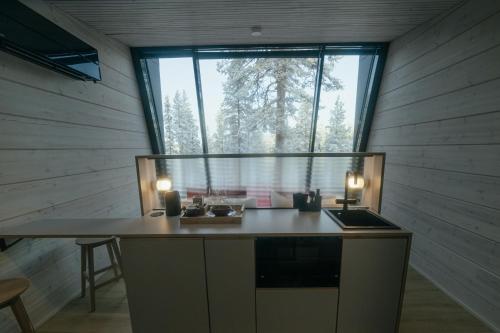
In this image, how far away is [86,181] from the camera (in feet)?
7.09

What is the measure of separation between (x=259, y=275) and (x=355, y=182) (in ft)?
3.50

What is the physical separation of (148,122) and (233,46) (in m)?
1.89

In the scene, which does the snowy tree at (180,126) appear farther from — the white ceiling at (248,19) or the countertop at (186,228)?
the countertop at (186,228)

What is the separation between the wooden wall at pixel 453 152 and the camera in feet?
5.41

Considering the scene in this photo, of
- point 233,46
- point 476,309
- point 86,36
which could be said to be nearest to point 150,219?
point 86,36

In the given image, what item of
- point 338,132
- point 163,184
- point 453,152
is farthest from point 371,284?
point 338,132

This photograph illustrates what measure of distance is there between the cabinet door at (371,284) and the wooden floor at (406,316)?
1.67ft

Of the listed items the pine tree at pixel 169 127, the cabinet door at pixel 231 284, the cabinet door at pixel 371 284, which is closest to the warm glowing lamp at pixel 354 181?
the cabinet door at pixel 371 284

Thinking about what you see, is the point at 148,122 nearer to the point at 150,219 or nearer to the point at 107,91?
the point at 107,91

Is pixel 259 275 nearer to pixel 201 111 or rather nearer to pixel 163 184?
pixel 163 184

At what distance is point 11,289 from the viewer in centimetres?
123

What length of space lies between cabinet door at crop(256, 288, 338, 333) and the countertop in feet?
1.42

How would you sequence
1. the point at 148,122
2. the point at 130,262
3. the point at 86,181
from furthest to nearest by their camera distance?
the point at 148,122, the point at 86,181, the point at 130,262

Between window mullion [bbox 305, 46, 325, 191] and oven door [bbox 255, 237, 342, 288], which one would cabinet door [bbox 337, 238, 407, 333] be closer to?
oven door [bbox 255, 237, 342, 288]
